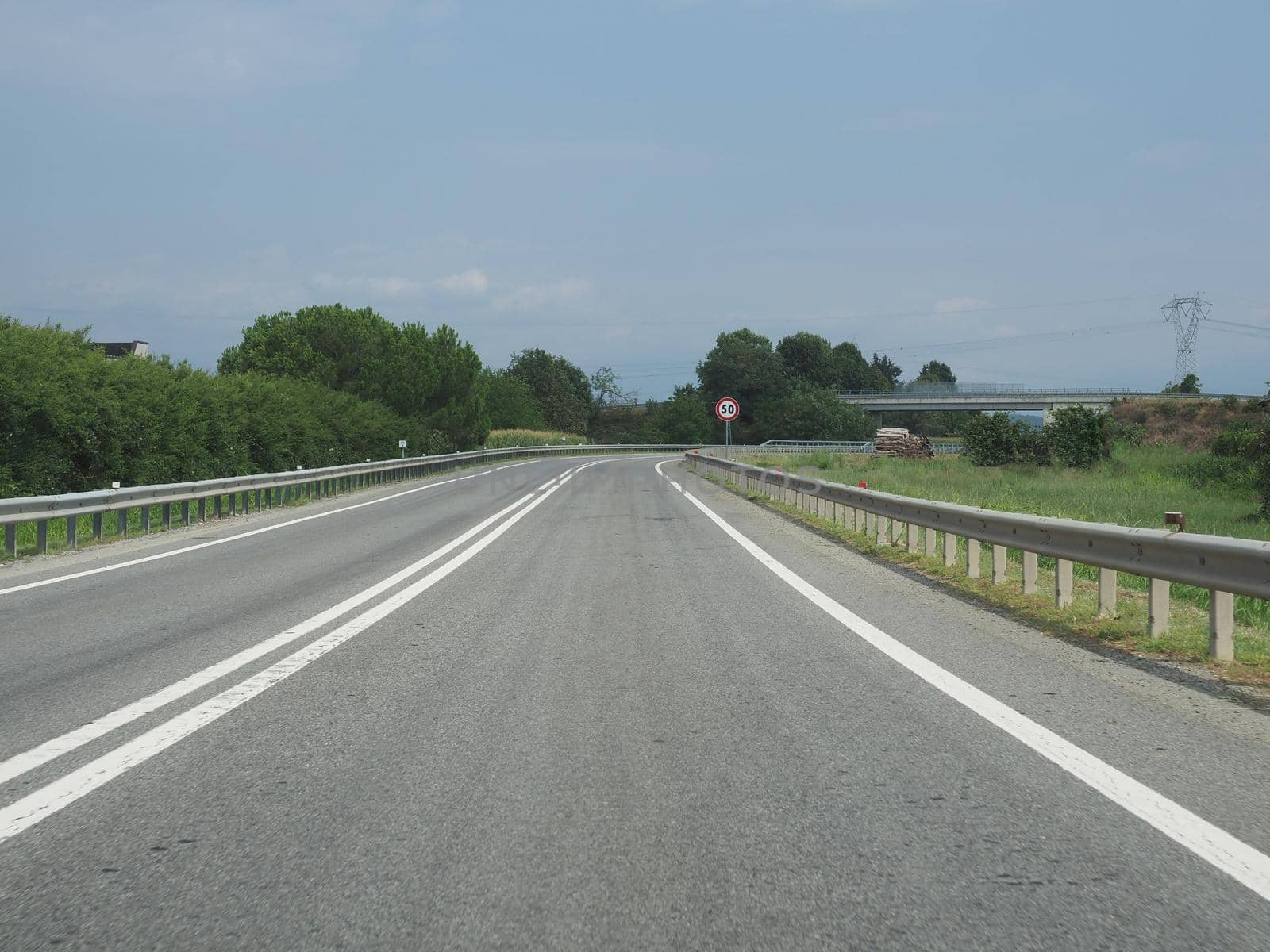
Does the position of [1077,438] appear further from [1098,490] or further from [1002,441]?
[1098,490]

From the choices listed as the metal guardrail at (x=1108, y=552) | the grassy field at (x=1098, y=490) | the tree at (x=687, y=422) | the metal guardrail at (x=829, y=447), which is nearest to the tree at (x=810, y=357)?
the tree at (x=687, y=422)

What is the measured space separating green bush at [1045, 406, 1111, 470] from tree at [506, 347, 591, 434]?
107 m

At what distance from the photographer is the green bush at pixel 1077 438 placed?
5350 centimetres

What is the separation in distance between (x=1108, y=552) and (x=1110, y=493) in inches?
894

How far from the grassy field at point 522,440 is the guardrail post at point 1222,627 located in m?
69.4

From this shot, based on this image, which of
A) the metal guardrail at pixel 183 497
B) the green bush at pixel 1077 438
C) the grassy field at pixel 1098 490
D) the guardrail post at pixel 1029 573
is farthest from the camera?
the green bush at pixel 1077 438

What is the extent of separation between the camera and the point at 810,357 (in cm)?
15788

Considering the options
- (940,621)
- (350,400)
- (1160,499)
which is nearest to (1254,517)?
(1160,499)

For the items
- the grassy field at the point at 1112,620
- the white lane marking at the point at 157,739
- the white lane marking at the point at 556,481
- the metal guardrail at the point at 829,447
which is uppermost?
the white lane marking at the point at 157,739

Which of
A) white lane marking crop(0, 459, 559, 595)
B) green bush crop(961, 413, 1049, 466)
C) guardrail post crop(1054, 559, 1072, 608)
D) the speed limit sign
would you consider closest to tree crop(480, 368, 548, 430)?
green bush crop(961, 413, 1049, 466)

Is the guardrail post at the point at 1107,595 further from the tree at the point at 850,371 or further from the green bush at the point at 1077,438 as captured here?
the tree at the point at 850,371

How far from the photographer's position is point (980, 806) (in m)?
4.58

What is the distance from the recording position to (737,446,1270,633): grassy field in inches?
632

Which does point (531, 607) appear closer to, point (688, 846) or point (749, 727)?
point (749, 727)
